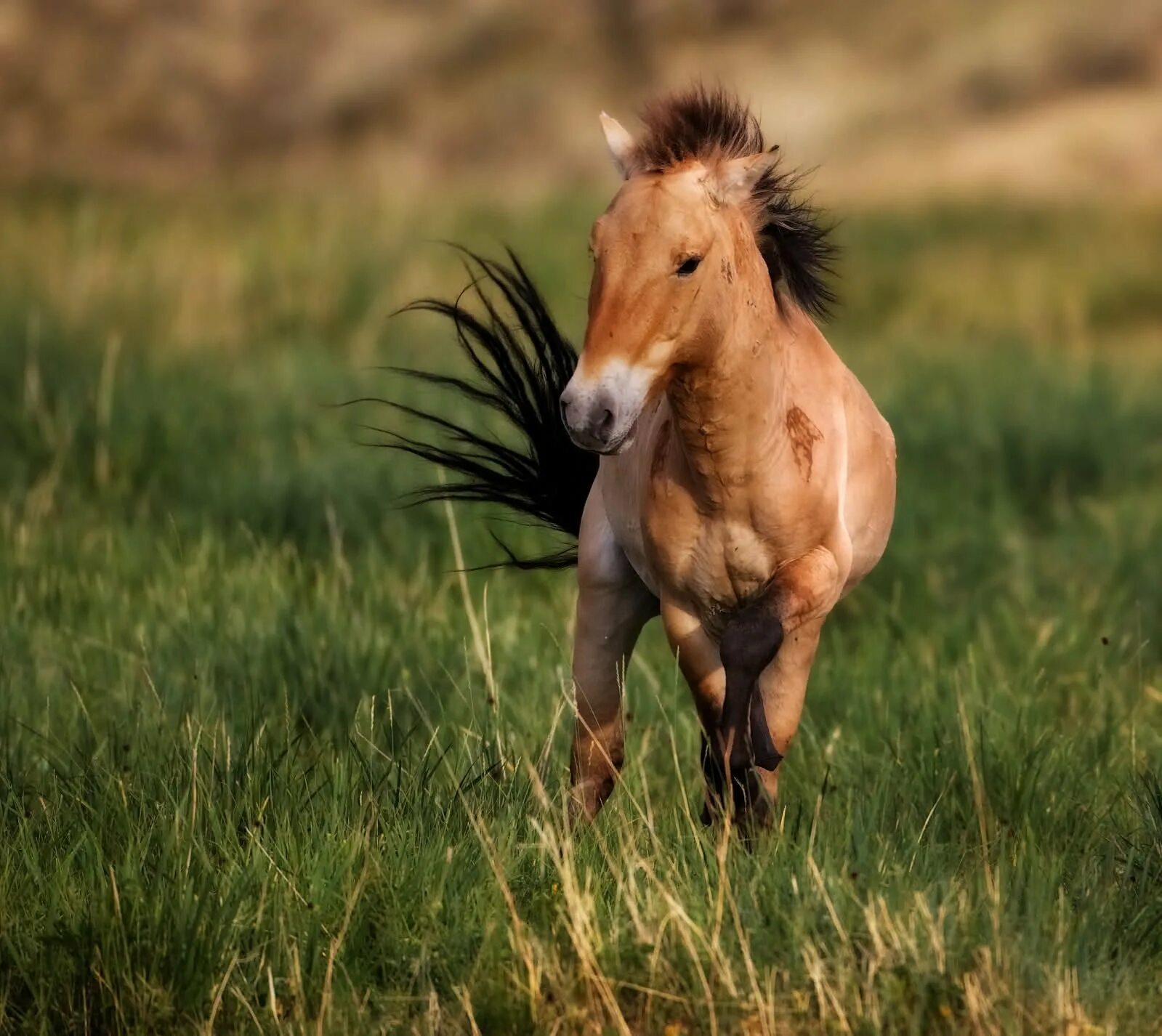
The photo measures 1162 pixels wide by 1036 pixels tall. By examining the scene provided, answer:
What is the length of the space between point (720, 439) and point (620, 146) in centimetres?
56

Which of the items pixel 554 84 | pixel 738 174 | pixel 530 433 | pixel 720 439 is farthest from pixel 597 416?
pixel 554 84

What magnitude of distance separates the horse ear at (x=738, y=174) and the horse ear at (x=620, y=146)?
6.6 inches

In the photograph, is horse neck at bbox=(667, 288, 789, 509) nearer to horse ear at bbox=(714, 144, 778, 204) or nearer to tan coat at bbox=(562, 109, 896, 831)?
tan coat at bbox=(562, 109, 896, 831)

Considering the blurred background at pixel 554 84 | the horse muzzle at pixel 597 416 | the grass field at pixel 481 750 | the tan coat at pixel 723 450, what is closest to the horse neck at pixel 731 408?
the tan coat at pixel 723 450

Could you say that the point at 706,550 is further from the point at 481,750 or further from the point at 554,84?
the point at 554,84

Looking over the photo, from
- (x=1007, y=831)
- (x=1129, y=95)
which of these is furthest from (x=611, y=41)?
(x=1007, y=831)

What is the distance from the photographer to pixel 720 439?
3.15 m

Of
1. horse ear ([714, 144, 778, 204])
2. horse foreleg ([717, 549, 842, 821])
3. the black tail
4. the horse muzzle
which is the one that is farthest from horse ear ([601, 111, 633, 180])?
horse foreleg ([717, 549, 842, 821])

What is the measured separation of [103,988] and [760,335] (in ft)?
5.18

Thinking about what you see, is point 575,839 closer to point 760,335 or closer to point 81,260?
point 760,335

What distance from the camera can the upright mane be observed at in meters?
3.17

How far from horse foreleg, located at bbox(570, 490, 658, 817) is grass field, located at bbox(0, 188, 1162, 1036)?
9cm

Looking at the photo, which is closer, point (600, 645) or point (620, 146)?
point (620, 146)

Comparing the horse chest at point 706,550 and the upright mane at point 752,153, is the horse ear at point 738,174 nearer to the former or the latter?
the upright mane at point 752,153
